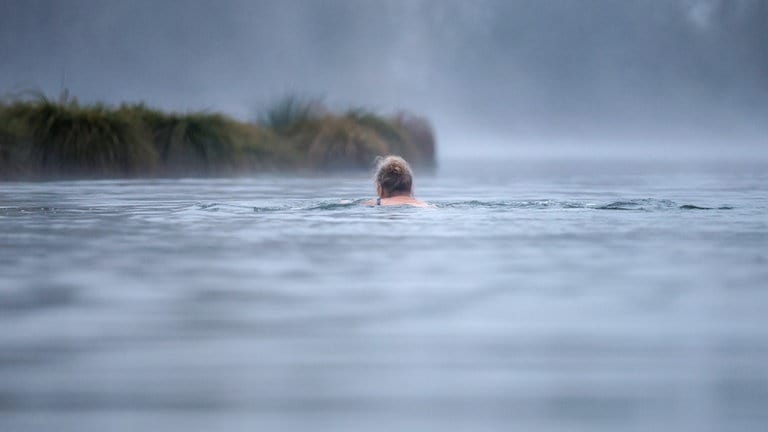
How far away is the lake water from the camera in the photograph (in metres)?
2.13

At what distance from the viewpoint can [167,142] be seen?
46.2 ft

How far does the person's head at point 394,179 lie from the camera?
823 centimetres

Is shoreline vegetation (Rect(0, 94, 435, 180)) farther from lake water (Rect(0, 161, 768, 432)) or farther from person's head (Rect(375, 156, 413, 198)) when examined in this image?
lake water (Rect(0, 161, 768, 432))

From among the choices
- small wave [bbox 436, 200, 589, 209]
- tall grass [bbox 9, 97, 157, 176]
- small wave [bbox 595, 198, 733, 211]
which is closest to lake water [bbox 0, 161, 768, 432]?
small wave [bbox 595, 198, 733, 211]

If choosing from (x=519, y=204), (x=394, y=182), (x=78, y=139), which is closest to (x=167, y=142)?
(x=78, y=139)

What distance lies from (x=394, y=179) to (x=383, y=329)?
17.5 ft

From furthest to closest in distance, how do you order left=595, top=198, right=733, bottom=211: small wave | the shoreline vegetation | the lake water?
the shoreline vegetation < left=595, top=198, right=733, bottom=211: small wave < the lake water

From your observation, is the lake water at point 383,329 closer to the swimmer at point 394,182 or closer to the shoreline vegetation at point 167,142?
the swimmer at point 394,182

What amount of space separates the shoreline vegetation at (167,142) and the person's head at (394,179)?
5.42m

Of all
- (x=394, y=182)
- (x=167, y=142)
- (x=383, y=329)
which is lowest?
(x=383, y=329)

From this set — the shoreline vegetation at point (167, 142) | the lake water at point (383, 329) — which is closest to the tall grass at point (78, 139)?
the shoreline vegetation at point (167, 142)

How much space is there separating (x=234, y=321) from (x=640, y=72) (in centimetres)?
5212

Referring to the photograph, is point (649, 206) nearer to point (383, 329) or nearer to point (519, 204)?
point (519, 204)

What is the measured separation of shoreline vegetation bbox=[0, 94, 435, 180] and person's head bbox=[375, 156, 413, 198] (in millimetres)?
5422
